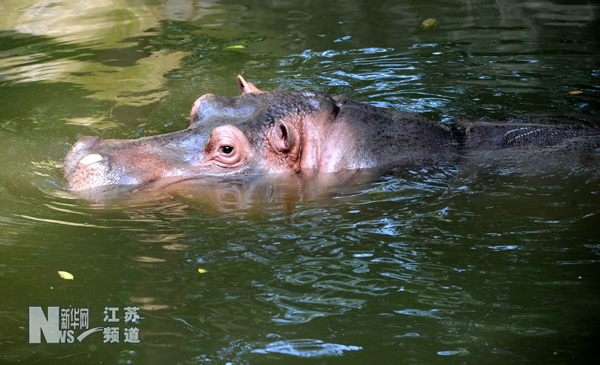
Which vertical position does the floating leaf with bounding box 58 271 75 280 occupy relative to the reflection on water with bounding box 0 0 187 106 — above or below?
below

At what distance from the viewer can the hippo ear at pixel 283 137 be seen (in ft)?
18.8

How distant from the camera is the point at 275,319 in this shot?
396cm

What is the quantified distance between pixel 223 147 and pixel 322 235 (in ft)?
4.14

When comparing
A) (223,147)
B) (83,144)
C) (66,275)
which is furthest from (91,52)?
(66,275)

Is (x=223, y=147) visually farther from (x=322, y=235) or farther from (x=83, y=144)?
(x=322, y=235)

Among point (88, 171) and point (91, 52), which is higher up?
point (91, 52)

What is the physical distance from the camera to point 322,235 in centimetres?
497

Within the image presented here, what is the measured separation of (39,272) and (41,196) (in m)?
1.32

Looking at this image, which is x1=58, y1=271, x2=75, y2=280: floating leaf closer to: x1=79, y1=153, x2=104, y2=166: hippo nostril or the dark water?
the dark water

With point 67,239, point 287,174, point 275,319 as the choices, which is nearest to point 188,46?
point 287,174

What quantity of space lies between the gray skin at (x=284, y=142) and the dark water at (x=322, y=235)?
0.21 m

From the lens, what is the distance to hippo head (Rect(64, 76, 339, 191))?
553cm

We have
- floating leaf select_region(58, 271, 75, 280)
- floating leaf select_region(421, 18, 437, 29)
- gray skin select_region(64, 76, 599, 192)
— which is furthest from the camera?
floating leaf select_region(421, 18, 437, 29)

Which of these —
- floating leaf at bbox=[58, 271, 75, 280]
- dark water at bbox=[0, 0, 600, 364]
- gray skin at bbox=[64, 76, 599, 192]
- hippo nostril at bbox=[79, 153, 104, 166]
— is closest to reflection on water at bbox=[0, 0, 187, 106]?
dark water at bbox=[0, 0, 600, 364]
